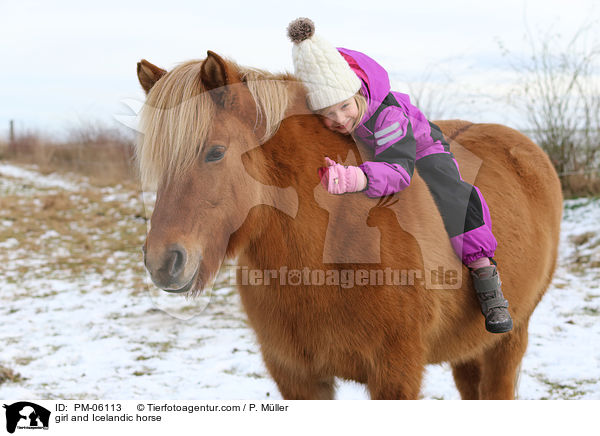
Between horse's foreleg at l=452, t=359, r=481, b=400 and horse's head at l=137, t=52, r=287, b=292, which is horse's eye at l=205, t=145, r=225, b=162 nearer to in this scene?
horse's head at l=137, t=52, r=287, b=292

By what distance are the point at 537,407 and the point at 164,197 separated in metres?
1.75

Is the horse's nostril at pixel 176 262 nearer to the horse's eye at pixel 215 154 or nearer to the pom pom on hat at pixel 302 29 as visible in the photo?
the horse's eye at pixel 215 154

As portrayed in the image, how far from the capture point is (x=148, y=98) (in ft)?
5.76

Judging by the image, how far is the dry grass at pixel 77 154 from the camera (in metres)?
10.6

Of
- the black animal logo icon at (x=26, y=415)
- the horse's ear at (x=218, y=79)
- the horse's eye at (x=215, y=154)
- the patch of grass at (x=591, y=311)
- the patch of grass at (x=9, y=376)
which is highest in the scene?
the horse's ear at (x=218, y=79)

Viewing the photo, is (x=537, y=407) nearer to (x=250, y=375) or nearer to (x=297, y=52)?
(x=297, y=52)

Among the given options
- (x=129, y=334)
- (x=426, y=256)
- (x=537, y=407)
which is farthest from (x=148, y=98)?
(x=129, y=334)

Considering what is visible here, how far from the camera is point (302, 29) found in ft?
5.84

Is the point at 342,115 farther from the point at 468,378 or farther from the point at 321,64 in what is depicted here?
the point at 468,378

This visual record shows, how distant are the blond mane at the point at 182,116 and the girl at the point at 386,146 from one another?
6.7 inches

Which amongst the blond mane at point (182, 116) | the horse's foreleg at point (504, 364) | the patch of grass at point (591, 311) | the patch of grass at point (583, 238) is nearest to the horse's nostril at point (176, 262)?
the blond mane at point (182, 116)

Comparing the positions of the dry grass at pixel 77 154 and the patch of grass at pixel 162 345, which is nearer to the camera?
the patch of grass at pixel 162 345

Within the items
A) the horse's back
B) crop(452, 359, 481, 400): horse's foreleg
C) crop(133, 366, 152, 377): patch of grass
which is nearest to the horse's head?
the horse's back

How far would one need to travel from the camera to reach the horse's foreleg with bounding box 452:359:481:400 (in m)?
3.19
